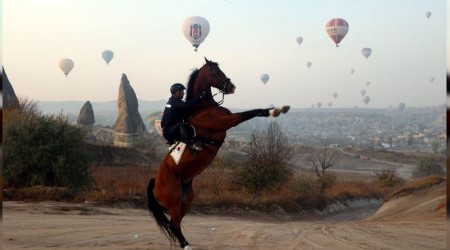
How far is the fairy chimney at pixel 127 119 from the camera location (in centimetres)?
9838

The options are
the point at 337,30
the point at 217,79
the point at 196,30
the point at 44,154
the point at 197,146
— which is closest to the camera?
the point at 197,146

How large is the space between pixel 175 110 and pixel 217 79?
0.84m

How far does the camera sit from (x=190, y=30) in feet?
199

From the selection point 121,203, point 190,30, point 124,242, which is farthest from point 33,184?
point 190,30

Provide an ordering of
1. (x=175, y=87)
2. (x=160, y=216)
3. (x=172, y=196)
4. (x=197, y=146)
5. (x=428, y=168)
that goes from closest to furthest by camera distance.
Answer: (x=197, y=146) < (x=172, y=196) < (x=175, y=87) < (x=160, y=216) < (x=428, y=168)

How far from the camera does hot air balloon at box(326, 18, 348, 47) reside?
70.2m

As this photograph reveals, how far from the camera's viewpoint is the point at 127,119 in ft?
338

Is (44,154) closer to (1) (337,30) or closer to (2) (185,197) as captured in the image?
(2) (185,197)

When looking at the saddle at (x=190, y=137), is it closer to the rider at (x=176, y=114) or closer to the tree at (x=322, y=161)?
the rider at (x=176, y=114)

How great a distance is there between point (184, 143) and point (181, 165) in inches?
15.0

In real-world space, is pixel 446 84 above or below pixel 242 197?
above

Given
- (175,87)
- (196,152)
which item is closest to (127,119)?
(175,87)

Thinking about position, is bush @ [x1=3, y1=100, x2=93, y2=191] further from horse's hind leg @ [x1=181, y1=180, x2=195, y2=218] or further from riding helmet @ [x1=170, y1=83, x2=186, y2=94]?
riding helmet @ [x1=170, y1=83, x2=186, y2=94]

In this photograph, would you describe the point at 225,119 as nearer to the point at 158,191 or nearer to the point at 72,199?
the point at 158,191
